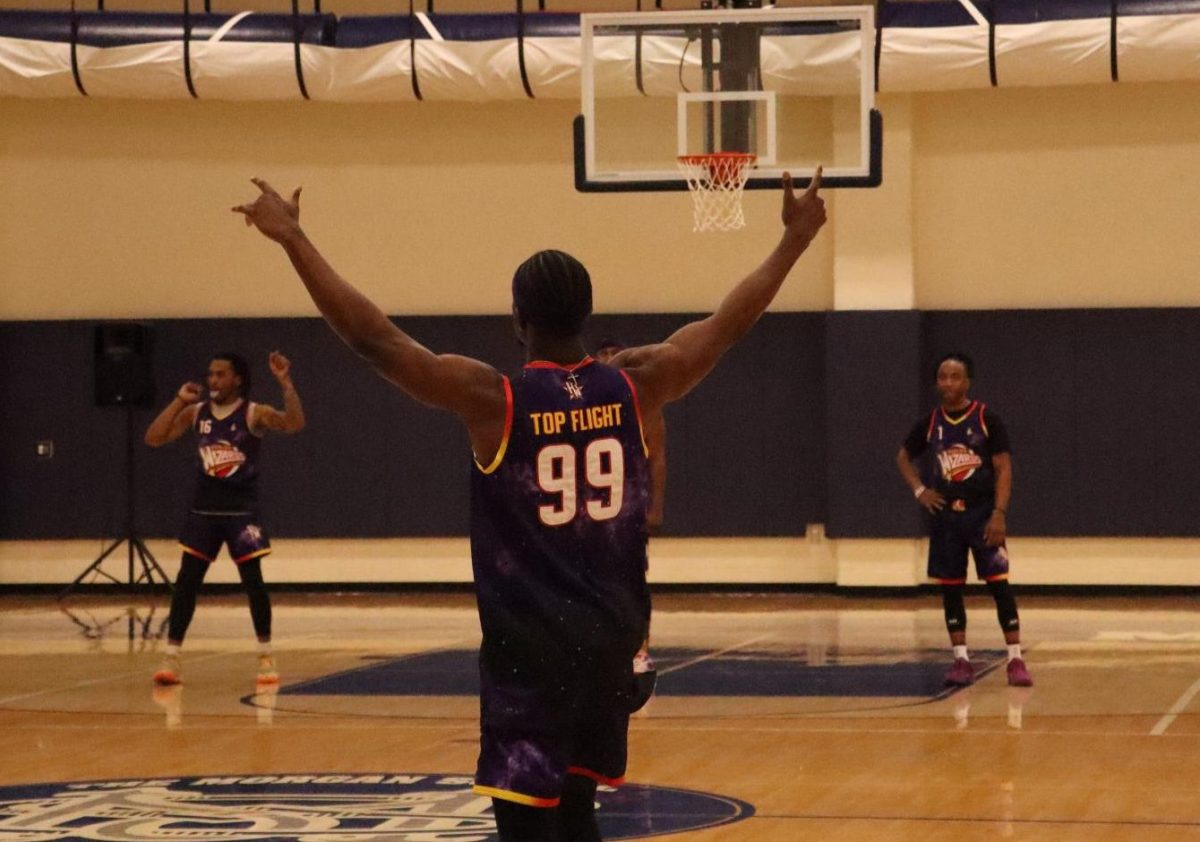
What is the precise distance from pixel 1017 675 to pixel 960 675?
365 mm

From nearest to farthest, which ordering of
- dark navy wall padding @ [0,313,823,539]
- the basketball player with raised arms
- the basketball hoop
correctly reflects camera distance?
the basketball player with raised arms
the basketball hoop
dark navy wall padding @ [0,313,823,539]

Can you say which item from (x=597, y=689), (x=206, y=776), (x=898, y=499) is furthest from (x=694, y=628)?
(x=597, y=689)

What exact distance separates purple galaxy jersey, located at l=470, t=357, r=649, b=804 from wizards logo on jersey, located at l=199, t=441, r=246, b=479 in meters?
9.13

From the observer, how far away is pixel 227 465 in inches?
536

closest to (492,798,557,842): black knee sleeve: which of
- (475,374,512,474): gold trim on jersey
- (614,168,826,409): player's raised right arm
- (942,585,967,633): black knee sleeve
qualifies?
(475,374,512,474): gold trim on jersey

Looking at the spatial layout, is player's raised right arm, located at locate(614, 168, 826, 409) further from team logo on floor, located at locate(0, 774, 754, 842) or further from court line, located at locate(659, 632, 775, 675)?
court line, located at locate(659, 632, 775, 675)

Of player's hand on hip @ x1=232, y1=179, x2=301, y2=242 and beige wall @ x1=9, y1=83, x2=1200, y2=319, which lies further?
beige wall @ x1=9, y1=83, x2=1200, y2=319

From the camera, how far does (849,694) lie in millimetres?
12742

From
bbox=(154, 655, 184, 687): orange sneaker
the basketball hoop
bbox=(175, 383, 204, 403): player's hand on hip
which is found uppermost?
the basketball hoop

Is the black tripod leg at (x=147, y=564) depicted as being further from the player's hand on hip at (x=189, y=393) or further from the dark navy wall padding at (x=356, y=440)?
the player's hand on hip at (x=189, y=393)

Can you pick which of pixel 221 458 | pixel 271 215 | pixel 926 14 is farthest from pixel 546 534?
pixel 926 14

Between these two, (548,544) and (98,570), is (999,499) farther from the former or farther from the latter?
(98,570)

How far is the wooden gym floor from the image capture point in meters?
8.67

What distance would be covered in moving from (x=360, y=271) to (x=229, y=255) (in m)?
1.45
